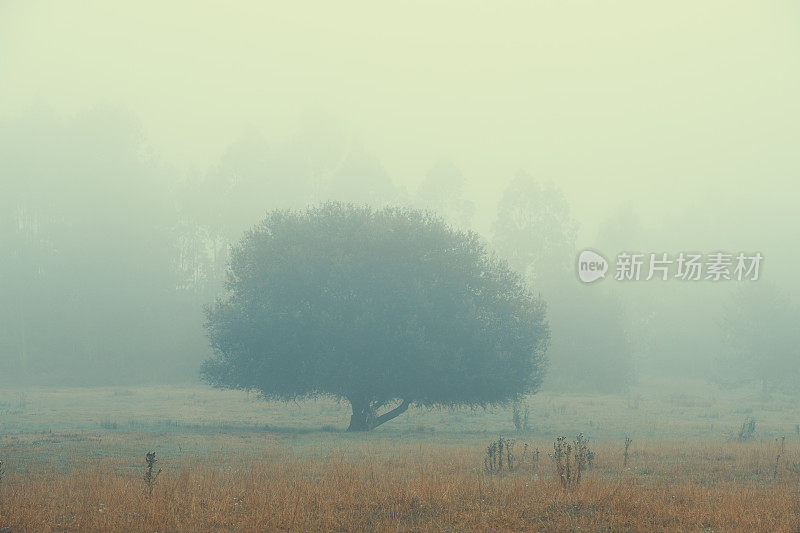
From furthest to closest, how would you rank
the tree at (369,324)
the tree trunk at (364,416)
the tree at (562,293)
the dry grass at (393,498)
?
the tree at (562,293)
the tree trunk at (364,416)
the tree at (369,324)
the dry grass at (393,498)

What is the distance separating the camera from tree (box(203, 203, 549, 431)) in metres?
35.5

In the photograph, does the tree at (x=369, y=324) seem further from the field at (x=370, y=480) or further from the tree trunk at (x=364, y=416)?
the field at (x=370, y=480)

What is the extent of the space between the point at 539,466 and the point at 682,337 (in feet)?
306

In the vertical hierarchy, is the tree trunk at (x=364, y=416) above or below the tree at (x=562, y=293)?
below

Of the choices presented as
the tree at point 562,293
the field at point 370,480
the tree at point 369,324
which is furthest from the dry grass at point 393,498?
the tree at point 562,293

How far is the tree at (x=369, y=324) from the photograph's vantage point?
35.5m

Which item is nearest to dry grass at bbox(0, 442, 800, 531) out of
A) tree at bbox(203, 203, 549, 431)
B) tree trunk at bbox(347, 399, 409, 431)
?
tree at bbox(203, 203, 549, 431)

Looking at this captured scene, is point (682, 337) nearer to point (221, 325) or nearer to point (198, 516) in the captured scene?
point (221, 325)

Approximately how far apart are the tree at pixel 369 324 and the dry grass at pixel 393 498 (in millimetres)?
14922

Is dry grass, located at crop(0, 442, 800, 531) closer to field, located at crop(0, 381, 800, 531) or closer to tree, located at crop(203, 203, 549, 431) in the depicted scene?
field, located at crop(0, 381, 800, 531)

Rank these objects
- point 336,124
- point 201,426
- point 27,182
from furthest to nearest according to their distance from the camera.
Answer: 1. point 336,124
2. point 27,182
3. point 201,426

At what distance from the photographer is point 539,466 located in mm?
20875

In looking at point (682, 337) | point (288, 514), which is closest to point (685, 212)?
point (682, 337)

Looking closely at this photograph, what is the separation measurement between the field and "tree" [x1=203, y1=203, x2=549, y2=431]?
265 cm
